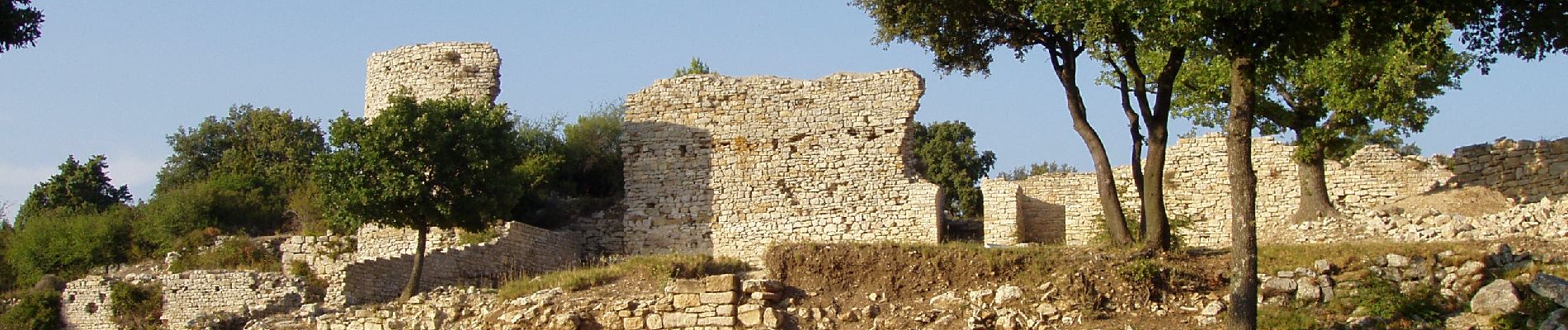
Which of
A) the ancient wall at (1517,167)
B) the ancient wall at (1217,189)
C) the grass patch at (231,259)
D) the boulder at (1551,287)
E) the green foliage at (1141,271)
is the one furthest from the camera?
the grass patch at (231,259)

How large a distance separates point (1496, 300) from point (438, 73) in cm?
1780

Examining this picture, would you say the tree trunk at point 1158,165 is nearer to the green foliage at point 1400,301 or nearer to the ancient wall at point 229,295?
the green foliage at point 1400,301

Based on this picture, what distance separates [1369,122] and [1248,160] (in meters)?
8.76

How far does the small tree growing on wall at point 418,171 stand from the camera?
2392 centimetres

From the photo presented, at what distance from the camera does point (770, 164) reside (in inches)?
1043

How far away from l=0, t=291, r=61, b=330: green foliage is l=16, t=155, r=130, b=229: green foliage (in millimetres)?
5854

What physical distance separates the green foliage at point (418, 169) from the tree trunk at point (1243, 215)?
38.9 ft

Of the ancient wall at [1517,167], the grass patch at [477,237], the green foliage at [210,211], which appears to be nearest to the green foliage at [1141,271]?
the ancient wall at [1517,167]

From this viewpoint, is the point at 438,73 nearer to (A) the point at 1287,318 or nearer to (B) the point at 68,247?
(B) the point at 68,247

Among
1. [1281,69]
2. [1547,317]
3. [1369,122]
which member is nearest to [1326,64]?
[1369,122]

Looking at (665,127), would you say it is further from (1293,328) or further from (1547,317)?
(1547,317)

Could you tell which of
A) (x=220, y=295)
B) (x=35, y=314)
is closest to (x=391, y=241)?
(x=220, y=295)

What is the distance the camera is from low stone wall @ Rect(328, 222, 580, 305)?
24.9 m

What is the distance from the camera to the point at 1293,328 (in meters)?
17.3
